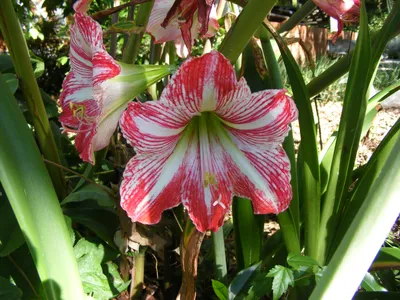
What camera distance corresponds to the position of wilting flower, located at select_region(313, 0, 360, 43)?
533 millimetres

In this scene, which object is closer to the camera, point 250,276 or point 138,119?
point 138,119

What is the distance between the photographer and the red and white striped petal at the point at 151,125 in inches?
17.6

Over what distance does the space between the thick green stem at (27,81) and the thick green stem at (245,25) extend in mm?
395

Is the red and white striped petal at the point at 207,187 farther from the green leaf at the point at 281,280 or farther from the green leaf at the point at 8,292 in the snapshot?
the green leaf at the point at 8,292

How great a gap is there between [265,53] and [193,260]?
14.1 inches

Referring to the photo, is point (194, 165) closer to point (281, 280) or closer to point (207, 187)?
point (207, 187)

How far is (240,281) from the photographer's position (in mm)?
719

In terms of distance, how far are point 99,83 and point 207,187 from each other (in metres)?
0.17

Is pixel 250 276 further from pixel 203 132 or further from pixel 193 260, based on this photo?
pixel 203 132

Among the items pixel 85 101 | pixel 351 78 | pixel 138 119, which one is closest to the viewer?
pixel 138 119

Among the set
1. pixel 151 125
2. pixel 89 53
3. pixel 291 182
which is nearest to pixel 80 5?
pixel 89 53

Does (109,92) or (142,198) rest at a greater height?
(109,92)

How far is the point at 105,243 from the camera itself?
77cm

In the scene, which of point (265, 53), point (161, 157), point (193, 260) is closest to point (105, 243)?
point (193, 260)
